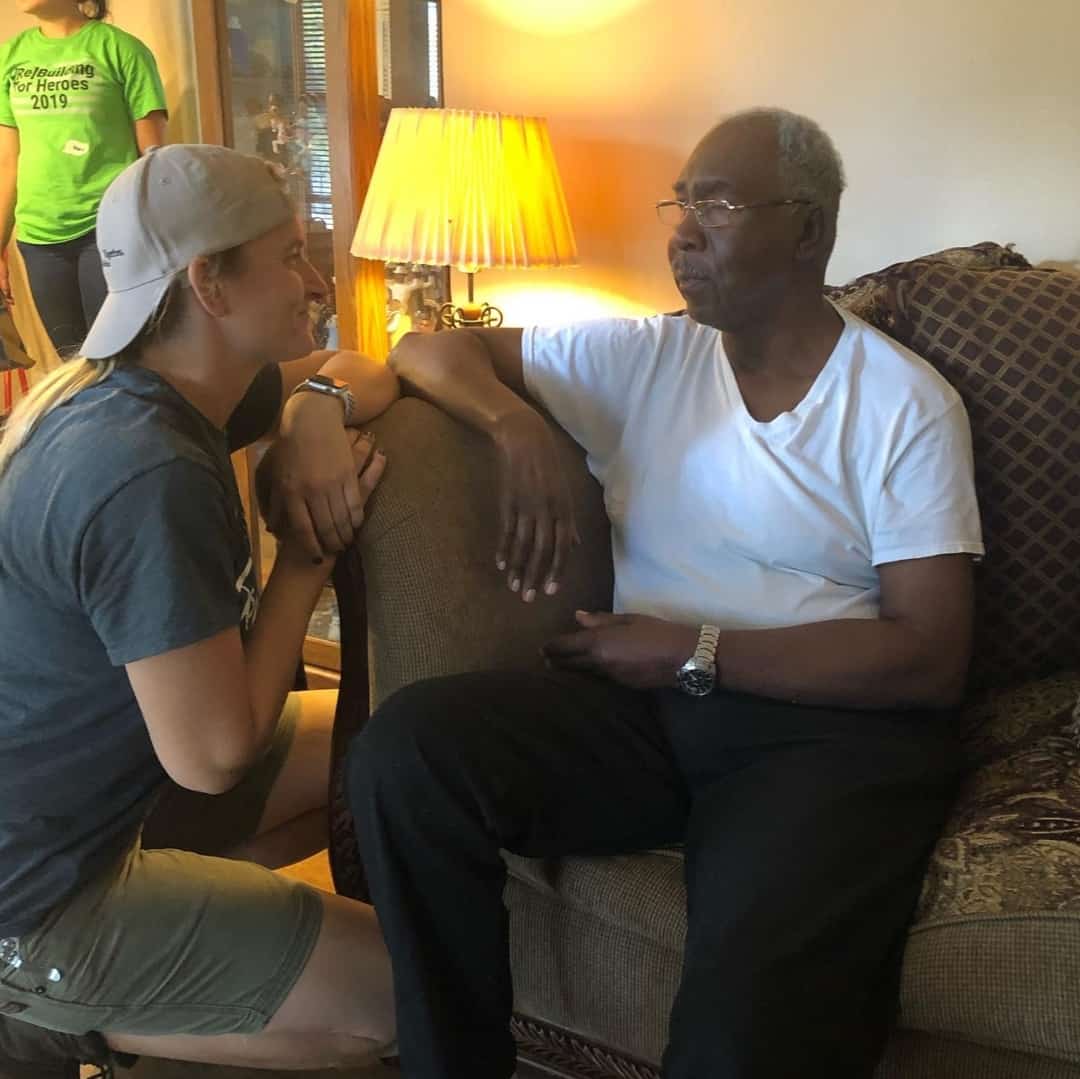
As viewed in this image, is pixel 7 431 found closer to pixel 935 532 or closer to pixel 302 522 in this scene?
pixel 302 522

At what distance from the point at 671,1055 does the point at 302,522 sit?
65cm

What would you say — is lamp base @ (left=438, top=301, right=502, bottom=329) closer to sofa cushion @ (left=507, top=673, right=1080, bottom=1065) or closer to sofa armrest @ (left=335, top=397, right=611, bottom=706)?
sofa armrest @ (left=335, top=397, right=611, bottom=706)

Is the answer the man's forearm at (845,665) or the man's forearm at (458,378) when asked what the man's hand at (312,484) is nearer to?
the man's forearm at (458,378)

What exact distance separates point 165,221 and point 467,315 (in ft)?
4.00

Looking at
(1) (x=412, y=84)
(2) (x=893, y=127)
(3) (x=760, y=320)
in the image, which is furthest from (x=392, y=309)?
(3) (x=760, y=320)

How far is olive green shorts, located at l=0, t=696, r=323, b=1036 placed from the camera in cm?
109

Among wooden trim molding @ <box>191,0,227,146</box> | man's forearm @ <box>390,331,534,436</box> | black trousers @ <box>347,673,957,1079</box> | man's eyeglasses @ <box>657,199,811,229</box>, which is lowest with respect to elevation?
black trousers @ <box>347,673,957,1079</box>

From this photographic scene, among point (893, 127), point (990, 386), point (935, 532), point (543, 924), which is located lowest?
point (543, 924)

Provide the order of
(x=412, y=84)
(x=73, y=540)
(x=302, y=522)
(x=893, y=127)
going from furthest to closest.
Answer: (x=412, y=84), (x=893, y=127), (x=302, y=522), (x=73, y=540)

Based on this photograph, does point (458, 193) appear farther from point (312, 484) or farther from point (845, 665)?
point (845, 665)

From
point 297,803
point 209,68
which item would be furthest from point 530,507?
point 209,68

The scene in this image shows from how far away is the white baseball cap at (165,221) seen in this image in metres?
1.04

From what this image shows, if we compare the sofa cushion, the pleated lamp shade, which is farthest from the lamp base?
the sofa cushion

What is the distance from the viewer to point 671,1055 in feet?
3.27
